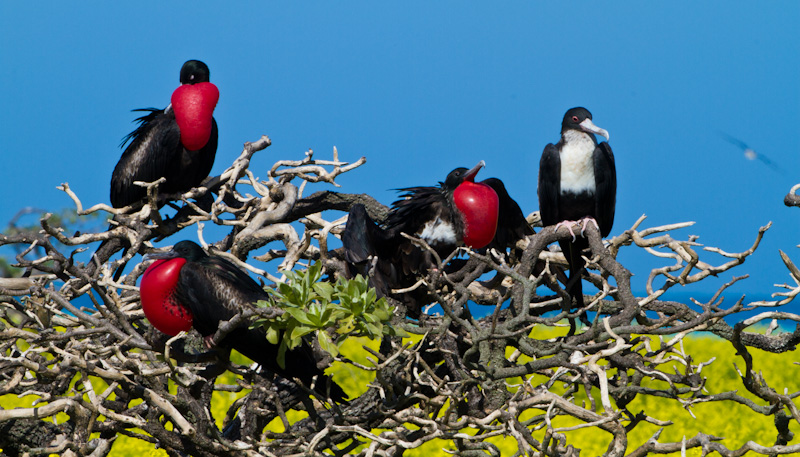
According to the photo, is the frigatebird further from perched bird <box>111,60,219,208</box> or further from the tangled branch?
perched bird <box>111,60,219,208</box>

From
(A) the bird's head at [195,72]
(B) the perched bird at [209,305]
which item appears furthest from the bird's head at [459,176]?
(A) the bird's head at [195,72]

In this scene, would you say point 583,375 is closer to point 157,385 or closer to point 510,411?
point 510,411

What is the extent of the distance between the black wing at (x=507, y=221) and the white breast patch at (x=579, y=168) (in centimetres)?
31

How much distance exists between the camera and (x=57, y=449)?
293 centimetres

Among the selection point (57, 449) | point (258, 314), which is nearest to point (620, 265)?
point (258, 314)

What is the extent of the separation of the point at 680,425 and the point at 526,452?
5471mm

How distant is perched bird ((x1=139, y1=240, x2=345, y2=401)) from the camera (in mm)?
3111

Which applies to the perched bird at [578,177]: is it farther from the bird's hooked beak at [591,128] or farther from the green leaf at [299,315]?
the green leaf at [299,315]

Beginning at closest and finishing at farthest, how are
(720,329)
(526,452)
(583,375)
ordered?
(526,452)
(583,375)
(720,329)

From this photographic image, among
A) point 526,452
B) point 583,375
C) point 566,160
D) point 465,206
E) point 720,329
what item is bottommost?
Result: point 526,452

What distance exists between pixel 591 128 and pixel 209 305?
226 centimetres

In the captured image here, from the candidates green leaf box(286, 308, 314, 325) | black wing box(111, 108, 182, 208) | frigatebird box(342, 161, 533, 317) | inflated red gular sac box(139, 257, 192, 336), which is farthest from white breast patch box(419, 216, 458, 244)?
green leaf box(286, 308, 314, 325)

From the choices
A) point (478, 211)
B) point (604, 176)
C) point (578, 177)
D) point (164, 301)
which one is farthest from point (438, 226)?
point (164, 301)

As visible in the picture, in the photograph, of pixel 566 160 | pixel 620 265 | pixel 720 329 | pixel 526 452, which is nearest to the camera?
pixel 526 452
